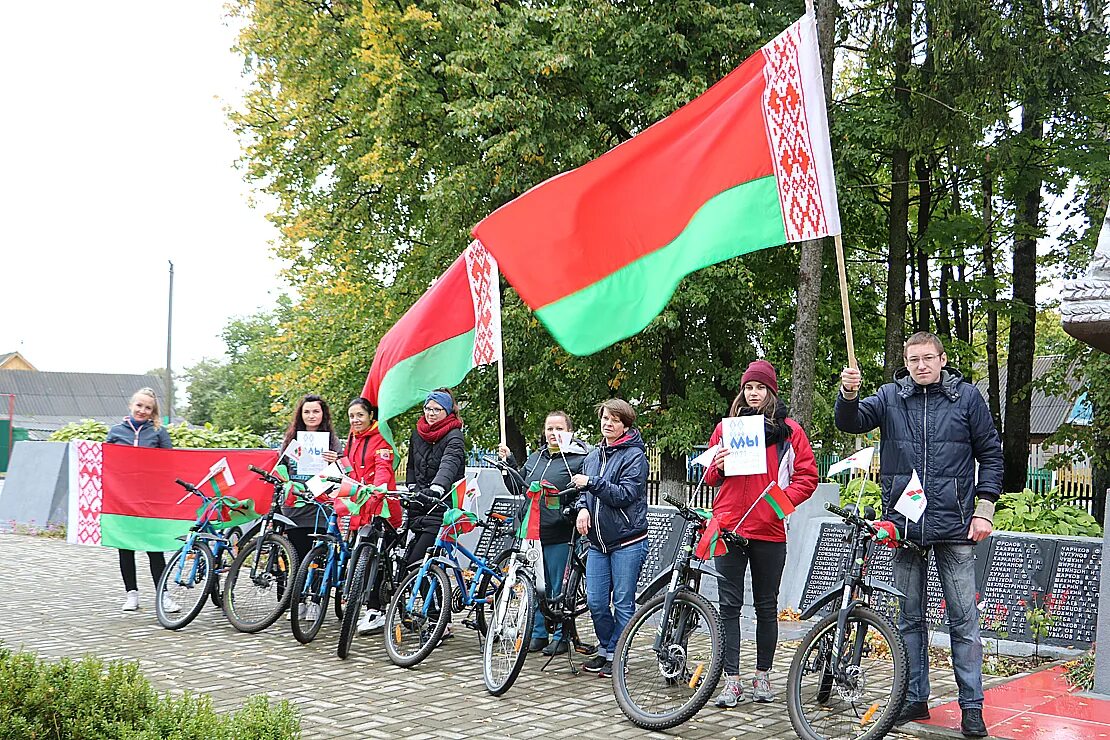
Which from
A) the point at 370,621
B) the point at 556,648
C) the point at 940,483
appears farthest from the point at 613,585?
the point at 940,483

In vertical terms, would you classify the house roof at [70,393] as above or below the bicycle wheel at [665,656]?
above

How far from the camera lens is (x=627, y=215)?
23.7 feet

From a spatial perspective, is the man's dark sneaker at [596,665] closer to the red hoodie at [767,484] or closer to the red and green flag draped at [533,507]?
the red and green flag draped at [533,507]

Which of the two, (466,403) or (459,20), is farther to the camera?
(466,403)

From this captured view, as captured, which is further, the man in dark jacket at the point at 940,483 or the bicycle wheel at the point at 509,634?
the bicycle wheel at the point at 509,634

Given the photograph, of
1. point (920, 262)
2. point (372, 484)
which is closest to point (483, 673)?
point (372, 484)

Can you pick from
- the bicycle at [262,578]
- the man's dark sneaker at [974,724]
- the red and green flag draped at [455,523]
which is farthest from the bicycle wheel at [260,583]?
the man's dark sneaker at [974,724]

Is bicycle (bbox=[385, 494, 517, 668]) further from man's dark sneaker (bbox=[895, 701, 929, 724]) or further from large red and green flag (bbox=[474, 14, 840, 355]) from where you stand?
man's dark sneaker (bbox=[895, 701, 929, 724])

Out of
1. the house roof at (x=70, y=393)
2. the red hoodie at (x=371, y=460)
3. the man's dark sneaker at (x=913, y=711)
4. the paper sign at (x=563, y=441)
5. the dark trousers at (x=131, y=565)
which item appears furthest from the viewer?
the house roof at (x=70, y=393)

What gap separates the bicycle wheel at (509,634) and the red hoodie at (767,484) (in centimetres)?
138

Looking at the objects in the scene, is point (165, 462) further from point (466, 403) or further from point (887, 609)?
point (466, 403)

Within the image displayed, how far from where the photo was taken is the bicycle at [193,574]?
9.56 meters

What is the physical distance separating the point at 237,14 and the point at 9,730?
22.6 meters

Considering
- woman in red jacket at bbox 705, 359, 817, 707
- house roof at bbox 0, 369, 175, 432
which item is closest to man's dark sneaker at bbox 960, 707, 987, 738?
woman in red jacket at bbox 705, 359, 817, 707
